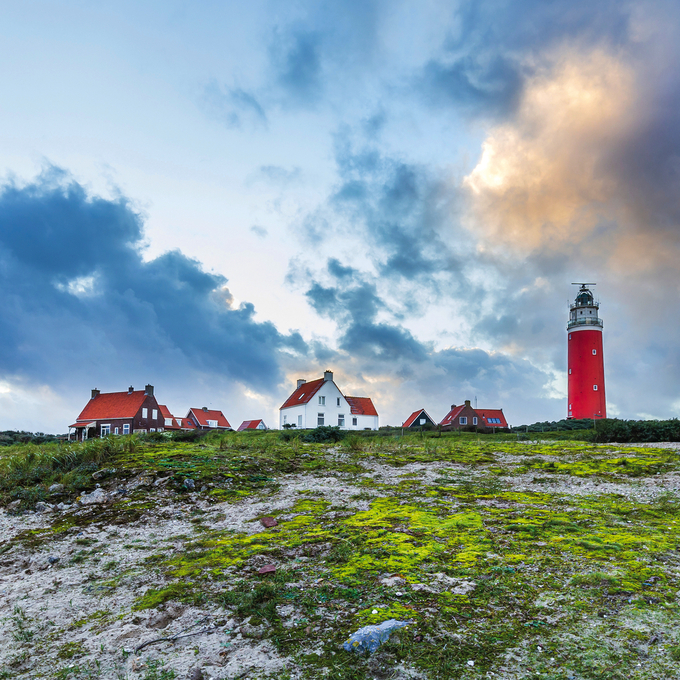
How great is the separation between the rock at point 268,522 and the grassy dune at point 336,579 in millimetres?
78

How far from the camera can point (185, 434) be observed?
18.1 meters

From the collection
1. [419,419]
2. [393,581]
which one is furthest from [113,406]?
[393,581]

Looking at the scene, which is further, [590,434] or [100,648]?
[590,434]

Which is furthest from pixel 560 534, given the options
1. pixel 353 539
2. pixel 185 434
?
pixel 185 434

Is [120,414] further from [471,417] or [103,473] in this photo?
[103,473]

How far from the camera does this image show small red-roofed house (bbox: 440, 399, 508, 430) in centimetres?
5609

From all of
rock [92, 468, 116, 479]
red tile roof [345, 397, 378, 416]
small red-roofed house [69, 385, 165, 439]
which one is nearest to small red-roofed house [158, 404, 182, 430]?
small red-roofed house [69, 385, 165, 439]

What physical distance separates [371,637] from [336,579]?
1.08m

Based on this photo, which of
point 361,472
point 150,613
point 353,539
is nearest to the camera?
point 150,613

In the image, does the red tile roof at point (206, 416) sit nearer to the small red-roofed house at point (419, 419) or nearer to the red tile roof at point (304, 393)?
the red tile roof at point (304, 393)

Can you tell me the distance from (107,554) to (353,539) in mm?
2906

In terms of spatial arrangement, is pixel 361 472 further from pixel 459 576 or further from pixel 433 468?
pixel 459 576

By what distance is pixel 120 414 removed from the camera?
4997 cm

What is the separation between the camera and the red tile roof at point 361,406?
178 ft
